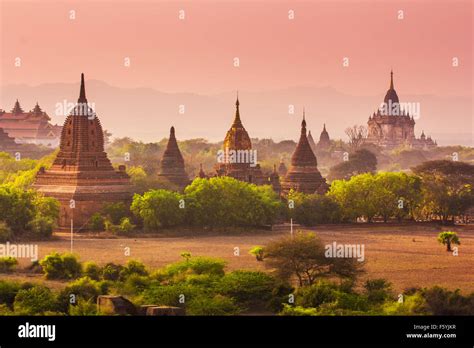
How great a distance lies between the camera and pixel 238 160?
8938 cm

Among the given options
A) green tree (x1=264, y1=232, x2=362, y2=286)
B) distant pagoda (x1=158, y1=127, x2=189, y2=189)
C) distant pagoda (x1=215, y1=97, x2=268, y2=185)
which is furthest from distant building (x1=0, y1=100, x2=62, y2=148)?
green tree (x1=264, y1=232, x2=362, y2=286)

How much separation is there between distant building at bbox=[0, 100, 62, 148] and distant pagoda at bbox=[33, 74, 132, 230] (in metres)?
68.5

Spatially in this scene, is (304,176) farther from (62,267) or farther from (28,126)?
(28,126)

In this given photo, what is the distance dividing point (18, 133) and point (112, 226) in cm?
8084

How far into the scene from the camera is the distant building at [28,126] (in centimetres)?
14325

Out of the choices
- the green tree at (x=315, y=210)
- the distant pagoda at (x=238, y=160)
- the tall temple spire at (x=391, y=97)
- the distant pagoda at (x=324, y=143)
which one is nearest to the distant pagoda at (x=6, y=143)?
the distant pagoda at (x=238, y=160)

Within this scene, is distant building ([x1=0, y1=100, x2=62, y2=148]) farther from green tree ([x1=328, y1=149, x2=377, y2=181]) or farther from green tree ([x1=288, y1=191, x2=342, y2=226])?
green tree ([x1=288, y1=191, x2=342, y2=226])

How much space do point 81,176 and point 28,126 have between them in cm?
7395

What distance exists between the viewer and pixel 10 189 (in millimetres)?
67062

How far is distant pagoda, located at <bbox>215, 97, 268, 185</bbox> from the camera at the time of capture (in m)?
87.8

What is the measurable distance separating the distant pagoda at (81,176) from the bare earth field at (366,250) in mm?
2979

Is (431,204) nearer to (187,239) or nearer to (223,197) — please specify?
(223,197)

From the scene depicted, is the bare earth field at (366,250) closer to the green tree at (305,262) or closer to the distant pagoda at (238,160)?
the green tree at (305,262)

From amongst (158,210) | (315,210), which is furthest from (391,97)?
(158,210)
